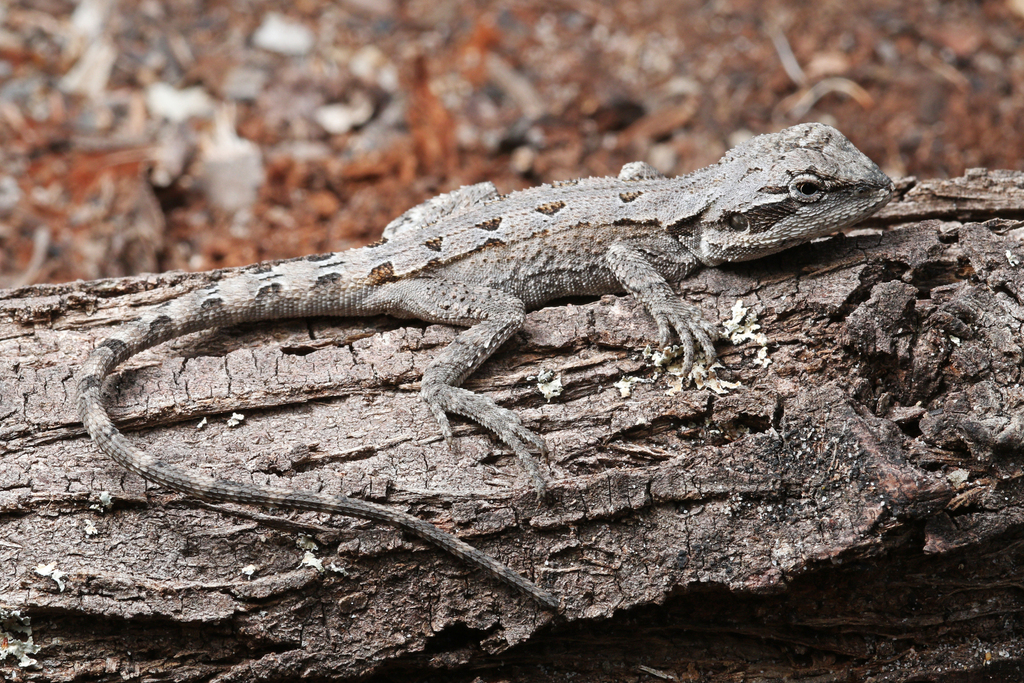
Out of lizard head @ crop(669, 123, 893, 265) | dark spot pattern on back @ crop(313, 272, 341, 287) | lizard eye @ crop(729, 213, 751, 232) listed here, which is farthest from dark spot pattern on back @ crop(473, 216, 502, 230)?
lizard eye @ crop(729, 213, 751, 232)

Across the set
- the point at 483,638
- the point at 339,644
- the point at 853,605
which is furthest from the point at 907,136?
the point at 339,644

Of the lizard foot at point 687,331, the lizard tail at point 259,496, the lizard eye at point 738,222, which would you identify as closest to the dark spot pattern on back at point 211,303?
the lizard tail at point 259,496

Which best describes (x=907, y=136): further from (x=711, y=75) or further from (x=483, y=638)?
(x=483, y=638)

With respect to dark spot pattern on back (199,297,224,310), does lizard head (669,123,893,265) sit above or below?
above

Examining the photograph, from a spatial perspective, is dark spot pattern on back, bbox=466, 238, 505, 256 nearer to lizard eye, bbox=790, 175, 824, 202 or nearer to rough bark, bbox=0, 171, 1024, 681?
rough bark, bbox=0, 171, 1024, 681

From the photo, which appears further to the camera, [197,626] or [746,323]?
[746,323]

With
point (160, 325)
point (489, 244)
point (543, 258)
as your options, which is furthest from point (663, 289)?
point (160, 325)

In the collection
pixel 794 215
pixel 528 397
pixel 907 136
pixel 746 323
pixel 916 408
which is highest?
pixel 907 136
